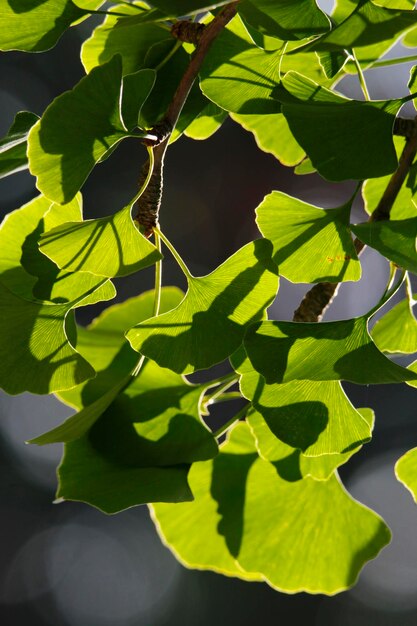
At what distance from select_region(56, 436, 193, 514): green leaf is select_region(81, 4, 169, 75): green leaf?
0.25 meters

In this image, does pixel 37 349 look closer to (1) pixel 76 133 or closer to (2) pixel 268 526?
(1) pixel 76 133

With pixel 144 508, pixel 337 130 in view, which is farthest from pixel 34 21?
pixel 144 508

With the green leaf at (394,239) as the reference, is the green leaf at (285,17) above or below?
above

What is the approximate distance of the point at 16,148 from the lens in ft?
1.73

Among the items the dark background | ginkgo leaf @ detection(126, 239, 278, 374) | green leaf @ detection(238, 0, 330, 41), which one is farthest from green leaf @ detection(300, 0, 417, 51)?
the dark background

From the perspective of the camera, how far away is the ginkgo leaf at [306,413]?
0.48 m

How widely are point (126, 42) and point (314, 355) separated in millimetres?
249

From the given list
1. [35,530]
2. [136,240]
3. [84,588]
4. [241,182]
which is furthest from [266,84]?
[84,588]

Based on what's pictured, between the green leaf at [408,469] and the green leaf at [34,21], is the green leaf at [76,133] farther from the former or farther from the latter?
the green leaf at [408,469]

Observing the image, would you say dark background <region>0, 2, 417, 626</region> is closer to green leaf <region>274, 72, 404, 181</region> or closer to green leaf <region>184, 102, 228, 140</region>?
green leaf <region>184, 102, 228, 140</region>

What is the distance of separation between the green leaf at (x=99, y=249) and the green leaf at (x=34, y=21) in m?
0.13

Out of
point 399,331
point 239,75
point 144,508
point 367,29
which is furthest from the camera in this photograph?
point 144,508

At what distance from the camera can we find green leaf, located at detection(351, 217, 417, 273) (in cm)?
44

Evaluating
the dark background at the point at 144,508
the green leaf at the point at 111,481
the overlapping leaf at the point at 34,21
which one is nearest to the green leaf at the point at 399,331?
the green leaf at the point at 111,481
